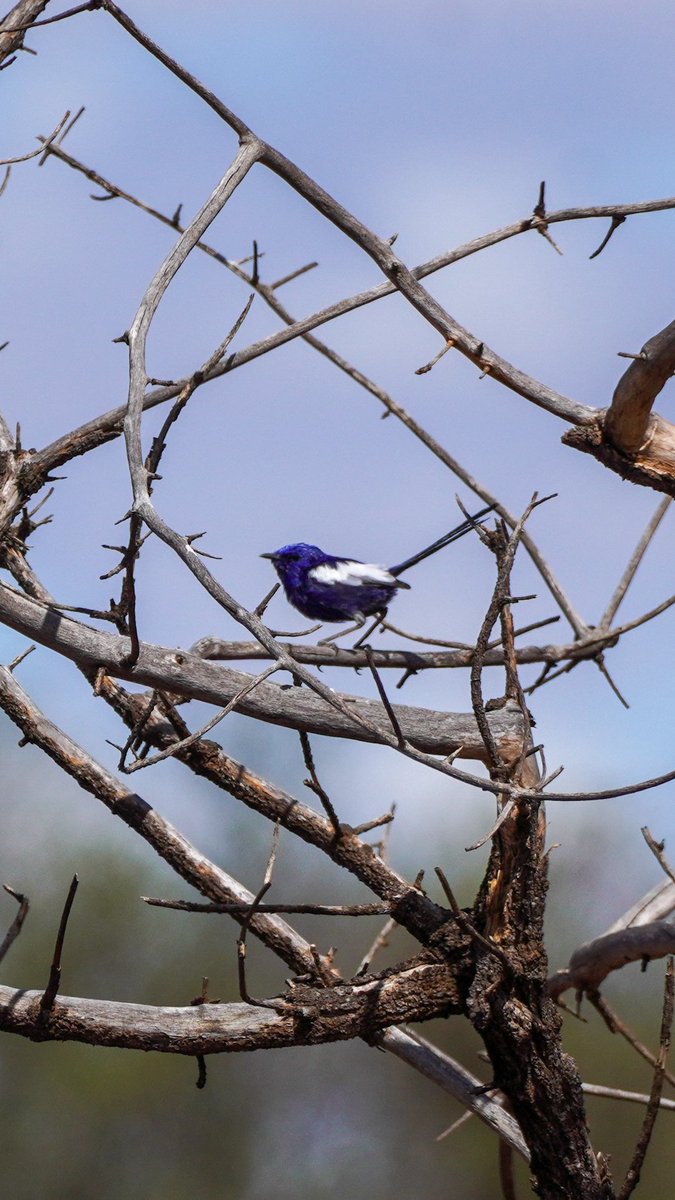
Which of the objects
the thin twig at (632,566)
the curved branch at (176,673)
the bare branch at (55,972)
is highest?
the thin twig at (632,566)

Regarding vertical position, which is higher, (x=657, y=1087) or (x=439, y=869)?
(x=439, y=869)

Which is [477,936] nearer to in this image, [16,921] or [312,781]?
[312,781]

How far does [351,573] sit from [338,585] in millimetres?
75

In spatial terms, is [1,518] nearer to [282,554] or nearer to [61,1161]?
[282,554]

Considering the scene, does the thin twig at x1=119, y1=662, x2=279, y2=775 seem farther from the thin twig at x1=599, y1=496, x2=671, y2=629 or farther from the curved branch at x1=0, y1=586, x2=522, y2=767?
the thin twig at x1=599, y1=496, x2=671, y2=629

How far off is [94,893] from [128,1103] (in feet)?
11.0

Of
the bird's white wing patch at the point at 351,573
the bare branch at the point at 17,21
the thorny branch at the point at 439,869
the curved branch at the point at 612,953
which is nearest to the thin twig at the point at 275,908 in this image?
the thorny branch at the point at 439,869

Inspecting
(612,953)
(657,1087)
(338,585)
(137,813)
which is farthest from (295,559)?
(657,1087)

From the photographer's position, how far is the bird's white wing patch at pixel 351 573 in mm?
4648

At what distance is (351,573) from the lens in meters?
4.72

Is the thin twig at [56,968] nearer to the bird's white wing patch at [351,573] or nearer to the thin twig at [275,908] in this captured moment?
the thin twig at [275,908]

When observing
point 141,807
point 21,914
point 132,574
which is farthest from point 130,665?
point 141,807

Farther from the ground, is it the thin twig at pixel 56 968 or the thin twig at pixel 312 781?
the thin twig at pixel 312 781

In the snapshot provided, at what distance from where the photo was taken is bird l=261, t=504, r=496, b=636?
4660mm
